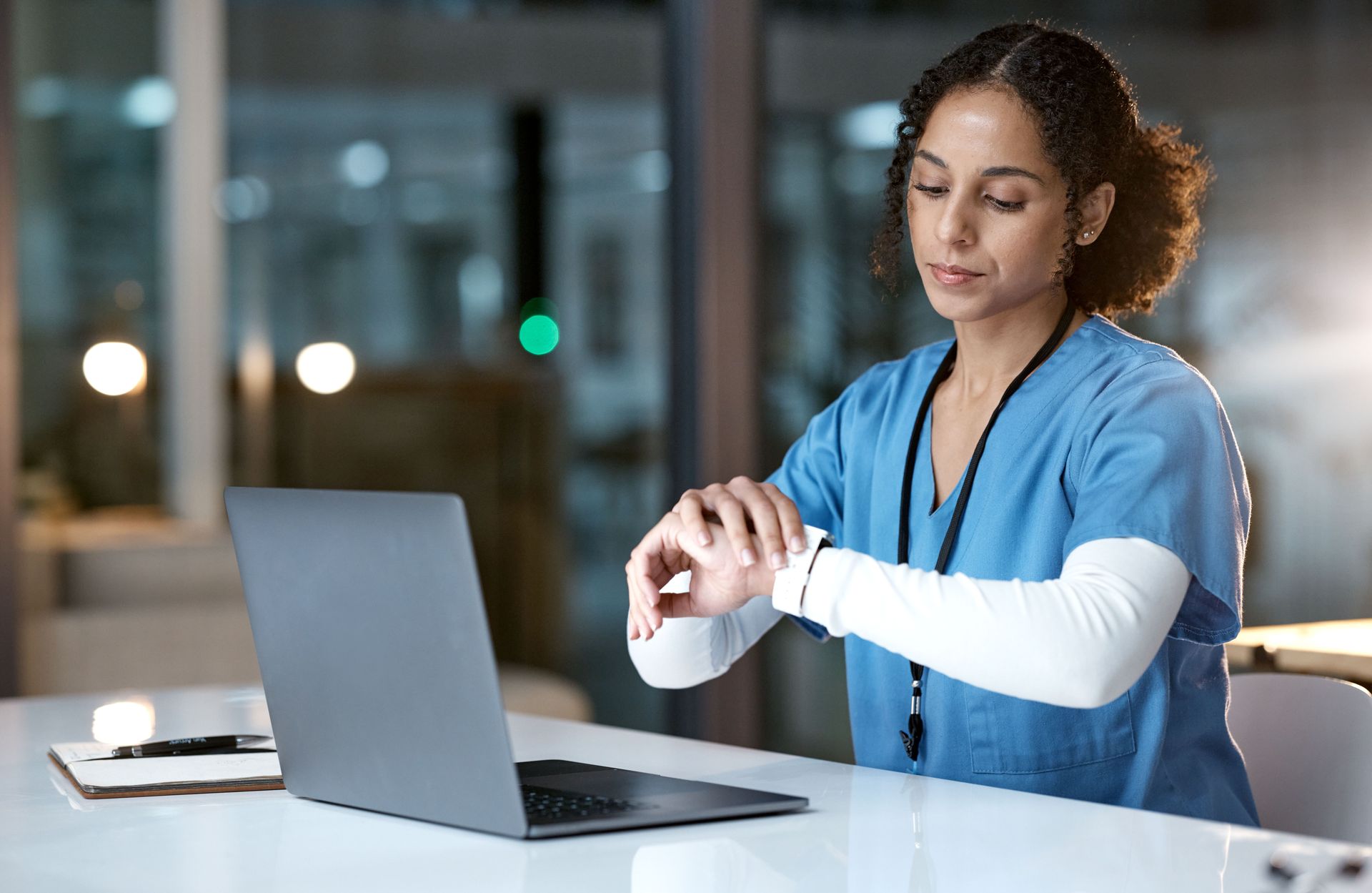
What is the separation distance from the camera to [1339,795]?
4.37 feet

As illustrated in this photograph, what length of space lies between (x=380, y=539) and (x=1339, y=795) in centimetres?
85

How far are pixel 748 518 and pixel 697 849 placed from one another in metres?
0.33

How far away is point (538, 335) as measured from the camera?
16.1 feet

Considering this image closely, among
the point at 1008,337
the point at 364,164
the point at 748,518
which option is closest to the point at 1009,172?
the point at 1008,337

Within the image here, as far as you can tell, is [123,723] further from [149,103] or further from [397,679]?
[149,103]

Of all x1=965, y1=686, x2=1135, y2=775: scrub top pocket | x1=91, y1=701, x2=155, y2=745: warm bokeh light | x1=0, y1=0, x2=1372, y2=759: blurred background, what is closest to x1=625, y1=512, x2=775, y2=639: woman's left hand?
x1=965, y1=686, x2=1135, y2=775: scrub top pocket

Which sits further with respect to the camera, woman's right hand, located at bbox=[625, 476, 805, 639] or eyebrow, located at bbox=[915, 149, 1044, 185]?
eyebrow, located at bbox=[915, 149, 1044, 185]

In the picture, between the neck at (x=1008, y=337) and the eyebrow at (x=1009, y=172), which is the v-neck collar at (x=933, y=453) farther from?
the eyebrow at (x=1009, y=172)

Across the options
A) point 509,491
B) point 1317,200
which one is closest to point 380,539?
point 1317,200

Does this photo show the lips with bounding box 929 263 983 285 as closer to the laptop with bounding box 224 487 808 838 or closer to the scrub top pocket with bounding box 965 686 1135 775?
the scrub top pocket with bounding box 965 686 1135 775

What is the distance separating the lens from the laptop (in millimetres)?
962

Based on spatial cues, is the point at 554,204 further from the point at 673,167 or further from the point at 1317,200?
the point at 1317,200

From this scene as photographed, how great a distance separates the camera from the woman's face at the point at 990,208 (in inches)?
56.9

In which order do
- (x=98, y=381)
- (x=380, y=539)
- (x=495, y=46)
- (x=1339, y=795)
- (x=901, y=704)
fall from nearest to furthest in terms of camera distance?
1. (x=380, y=539)
2. (x=1339, y=795)
3. (x=901, y=704)
4. (x=98, y=381)
5. (x=495, y=46)
